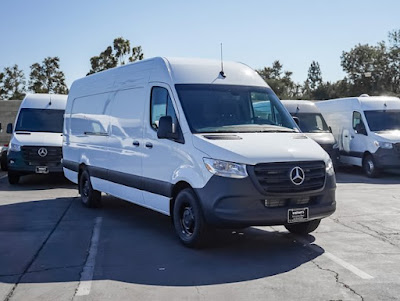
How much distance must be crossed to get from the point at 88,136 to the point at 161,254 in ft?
15.4

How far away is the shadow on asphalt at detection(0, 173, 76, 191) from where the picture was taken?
44.4ft

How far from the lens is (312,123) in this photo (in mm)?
17250

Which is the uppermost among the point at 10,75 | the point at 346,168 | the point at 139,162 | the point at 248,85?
the point at 10,75

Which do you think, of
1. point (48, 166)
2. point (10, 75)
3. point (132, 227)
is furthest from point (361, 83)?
point (132, 227)

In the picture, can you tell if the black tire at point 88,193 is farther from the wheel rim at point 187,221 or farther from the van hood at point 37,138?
the wheel rim at point 187,221

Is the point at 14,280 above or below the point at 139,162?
below

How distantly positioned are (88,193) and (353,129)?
398 inches

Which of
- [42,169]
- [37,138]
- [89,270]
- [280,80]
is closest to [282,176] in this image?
[89,270]

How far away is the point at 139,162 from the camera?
319 inches

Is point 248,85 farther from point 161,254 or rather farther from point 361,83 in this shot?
point 361,83

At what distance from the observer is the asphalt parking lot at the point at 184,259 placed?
16.6ft

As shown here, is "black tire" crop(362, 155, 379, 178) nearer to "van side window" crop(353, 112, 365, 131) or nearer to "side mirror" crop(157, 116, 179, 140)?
"van side window" crop(353, 112, 365, 131)

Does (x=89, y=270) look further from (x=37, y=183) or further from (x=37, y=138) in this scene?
(x=37, y=183)

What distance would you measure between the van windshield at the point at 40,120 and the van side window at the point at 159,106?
787 cm
